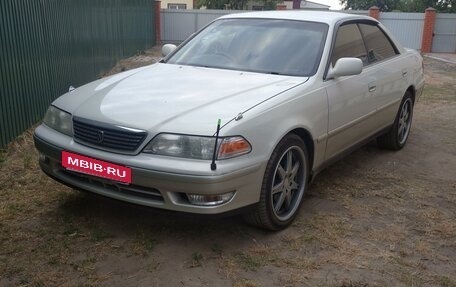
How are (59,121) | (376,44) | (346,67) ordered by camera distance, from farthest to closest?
(376,44), (346,67), (59,121)

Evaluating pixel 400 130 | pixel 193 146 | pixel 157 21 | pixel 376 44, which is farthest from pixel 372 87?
pixel 157 21

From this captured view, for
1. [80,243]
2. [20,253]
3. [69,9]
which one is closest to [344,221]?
[80,243]

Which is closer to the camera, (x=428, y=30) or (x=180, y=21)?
(x=428, y=30)

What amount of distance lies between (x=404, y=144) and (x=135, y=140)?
13.1 feet

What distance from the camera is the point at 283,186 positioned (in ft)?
11.9

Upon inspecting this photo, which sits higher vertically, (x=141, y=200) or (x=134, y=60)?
(x=141, y=200)

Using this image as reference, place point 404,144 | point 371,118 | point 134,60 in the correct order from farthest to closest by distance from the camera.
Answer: point 134,60
point 404,144
point 371,118

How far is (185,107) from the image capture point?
3.32 meters

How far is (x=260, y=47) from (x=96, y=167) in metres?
1.88

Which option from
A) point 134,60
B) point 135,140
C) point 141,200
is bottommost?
point 134,60

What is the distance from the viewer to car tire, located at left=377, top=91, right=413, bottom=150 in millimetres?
5648

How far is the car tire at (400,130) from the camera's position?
565 centimetres

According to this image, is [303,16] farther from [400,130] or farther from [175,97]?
[400,130]

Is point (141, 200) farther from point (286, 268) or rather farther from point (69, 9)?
point (69, 9)
